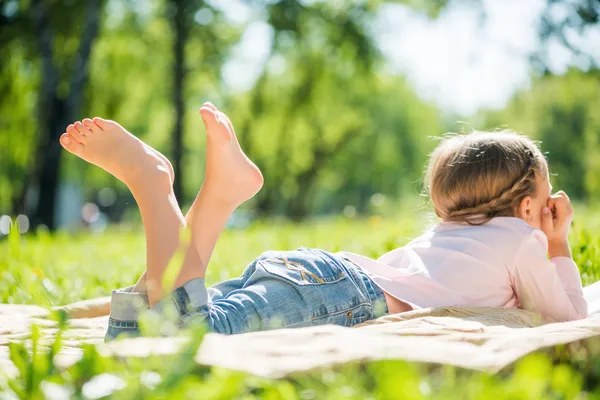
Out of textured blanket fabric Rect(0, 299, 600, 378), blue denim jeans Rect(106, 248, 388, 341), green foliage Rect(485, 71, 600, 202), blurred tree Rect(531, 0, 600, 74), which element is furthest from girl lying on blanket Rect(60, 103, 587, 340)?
green foliage Rect(485, 71, 600, 202)

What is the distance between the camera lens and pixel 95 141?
96.0 inches

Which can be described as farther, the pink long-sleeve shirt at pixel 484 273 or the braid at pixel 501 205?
the braid at pixel 501 205

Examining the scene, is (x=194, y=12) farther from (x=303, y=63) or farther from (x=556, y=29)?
(x=556, y=29)

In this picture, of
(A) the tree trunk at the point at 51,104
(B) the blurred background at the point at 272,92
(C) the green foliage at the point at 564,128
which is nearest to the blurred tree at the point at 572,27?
(B) the blurred background at the point at 272,92

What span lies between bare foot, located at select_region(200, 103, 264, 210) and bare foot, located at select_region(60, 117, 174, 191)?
0.15 metres

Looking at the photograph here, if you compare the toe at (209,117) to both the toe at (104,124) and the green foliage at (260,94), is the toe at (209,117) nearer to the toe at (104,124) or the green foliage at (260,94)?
the toe at (104,124)

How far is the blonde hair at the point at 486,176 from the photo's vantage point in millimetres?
2539

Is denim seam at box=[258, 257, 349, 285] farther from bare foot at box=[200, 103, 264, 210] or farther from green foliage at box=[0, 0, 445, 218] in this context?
green foliage at box=[0, 0, 445, 218]

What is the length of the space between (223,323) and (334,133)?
75.3ft

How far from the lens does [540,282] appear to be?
2.35 metres

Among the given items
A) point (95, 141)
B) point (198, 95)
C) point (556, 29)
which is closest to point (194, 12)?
point (198, 95)

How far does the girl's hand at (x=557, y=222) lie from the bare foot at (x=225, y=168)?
1135 mm

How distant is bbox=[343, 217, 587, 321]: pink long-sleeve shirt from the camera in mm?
2359

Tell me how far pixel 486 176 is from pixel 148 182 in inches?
49.3
